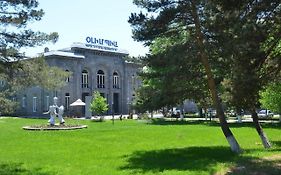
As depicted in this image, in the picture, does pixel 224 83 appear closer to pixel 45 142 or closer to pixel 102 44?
pixel 45 142

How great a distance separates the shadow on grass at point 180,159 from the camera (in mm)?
14273

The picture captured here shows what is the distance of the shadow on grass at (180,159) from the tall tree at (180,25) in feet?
4.40

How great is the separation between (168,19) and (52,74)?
205 inches

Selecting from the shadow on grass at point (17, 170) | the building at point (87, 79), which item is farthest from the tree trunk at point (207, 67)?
the building at point (87, 79)

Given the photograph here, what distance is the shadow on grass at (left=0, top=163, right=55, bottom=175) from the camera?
44.8 feet

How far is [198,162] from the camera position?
50.2 ft

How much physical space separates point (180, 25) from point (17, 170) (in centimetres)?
864

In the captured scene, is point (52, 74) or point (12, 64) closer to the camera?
point (12, 64)

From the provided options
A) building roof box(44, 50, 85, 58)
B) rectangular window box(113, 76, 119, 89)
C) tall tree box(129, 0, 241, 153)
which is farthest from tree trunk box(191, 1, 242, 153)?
rectangular window box(113, 76, 119, 89)

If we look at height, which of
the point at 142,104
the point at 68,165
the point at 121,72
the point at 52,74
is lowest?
the point at 68,165

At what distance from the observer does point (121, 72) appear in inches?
3061

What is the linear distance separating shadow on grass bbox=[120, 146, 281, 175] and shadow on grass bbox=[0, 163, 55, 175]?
2666 mm

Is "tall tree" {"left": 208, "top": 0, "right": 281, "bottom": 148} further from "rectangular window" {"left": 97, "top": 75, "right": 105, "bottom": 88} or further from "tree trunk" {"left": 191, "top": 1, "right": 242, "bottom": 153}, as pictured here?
"rectangular window" {"left": 97, "top": 75, "right": 105, "bottom": 88}

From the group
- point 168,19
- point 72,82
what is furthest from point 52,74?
point 72,82
